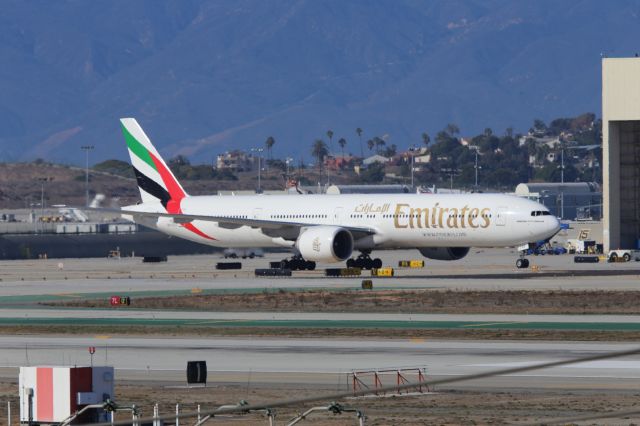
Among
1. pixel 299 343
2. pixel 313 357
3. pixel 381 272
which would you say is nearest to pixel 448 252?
pixel 381 272

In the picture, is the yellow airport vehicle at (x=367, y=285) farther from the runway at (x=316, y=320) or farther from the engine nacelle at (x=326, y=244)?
the runway at (x=316, y=320)

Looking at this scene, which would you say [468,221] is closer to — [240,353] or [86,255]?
[240,353]

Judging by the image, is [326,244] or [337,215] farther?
[337,215]

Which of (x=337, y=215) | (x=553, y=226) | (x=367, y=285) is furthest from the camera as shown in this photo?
(x=337, y=215)

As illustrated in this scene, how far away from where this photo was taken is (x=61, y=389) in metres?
25.4

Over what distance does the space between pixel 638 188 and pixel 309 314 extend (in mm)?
62831

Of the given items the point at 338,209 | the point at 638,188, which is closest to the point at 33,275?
the point at 338,209

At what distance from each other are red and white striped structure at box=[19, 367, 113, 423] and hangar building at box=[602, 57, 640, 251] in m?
83.4

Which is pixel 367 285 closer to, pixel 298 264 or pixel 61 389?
pixel 298 264

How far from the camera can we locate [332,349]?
39938 mm

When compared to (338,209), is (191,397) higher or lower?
lower

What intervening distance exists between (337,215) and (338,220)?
0.34m

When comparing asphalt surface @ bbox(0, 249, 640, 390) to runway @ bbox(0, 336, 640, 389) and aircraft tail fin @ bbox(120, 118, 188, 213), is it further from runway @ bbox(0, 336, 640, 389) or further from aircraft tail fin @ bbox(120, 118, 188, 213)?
aircraft tail fin @ bbox(120, 118, 188, 213)

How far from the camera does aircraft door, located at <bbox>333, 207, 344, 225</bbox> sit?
267 ft
